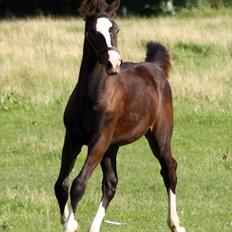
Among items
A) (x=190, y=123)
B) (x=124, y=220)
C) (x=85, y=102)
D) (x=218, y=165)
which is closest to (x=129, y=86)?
(x=85, y=102)

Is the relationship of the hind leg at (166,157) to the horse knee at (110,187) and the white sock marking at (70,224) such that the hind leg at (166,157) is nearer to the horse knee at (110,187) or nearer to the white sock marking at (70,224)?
the horse knee at (110,187)

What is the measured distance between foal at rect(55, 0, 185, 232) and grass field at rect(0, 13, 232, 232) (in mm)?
924

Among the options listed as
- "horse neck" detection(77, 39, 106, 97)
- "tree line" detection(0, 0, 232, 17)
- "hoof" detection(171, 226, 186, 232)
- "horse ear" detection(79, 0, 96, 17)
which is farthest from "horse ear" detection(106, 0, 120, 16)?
"tree line" detection(0, 0, 232, 17)

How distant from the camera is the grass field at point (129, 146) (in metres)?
9.37

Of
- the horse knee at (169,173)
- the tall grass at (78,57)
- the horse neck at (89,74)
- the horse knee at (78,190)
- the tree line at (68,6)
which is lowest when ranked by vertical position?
the tree line at (68,6)

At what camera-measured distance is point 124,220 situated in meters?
9.09

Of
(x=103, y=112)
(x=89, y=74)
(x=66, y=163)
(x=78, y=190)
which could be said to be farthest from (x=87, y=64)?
(x=78, y=190)

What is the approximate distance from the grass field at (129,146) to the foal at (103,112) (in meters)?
0.92

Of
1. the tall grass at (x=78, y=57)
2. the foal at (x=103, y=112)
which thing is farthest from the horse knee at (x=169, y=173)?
the tall grass at (x=78, y=57)

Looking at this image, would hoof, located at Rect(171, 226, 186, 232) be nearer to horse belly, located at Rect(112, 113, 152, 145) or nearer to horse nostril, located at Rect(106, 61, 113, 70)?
horse belly, located at Rect(112, 113, 152, 145)

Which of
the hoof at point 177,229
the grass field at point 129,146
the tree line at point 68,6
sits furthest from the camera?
the tree line at point 68,6

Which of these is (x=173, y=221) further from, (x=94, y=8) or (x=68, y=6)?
(x=68, y=6)

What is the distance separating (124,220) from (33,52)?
12.8 metres

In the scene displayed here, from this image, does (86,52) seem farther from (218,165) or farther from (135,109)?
(218,165)
